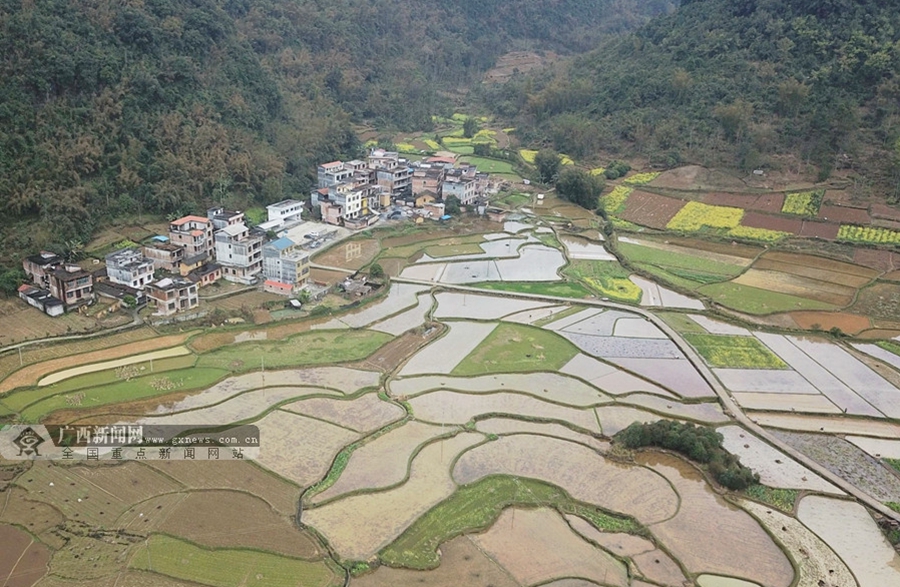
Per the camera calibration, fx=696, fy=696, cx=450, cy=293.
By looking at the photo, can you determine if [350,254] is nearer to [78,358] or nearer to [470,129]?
[78,358]

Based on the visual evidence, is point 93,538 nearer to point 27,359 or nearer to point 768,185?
point 27,359

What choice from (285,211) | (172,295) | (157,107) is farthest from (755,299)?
(157,107)

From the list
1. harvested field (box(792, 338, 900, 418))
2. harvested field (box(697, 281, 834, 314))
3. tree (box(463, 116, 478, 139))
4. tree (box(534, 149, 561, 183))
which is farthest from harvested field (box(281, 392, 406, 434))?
tree (box(463, 116, 478, 139))

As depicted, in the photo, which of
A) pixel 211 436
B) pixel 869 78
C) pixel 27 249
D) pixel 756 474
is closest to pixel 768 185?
pixel 869 78

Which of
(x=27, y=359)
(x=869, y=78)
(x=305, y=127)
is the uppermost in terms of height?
(x=869, y=78)

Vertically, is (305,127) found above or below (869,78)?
below

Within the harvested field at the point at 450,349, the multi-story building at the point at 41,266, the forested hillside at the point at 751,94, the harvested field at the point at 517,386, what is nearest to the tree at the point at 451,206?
the forested hillside at the point at 751,94

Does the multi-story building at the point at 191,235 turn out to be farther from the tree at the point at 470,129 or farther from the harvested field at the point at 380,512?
the tree at the point at 470,129
